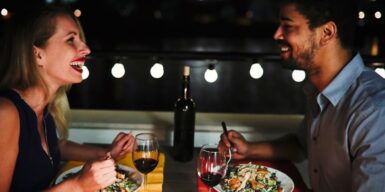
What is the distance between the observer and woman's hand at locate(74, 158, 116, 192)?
134 cm

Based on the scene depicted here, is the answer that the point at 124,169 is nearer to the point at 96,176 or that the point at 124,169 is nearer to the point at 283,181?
the point at 96,176

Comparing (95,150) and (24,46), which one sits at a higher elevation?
(24,46)

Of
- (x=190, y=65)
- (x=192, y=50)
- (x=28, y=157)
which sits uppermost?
(x=28, y=157)

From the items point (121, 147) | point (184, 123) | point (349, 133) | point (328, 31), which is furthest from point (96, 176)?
point (328, 31)

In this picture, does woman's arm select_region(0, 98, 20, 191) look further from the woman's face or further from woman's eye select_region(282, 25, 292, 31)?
woman's eye select_region(282, 25, 292, 31)

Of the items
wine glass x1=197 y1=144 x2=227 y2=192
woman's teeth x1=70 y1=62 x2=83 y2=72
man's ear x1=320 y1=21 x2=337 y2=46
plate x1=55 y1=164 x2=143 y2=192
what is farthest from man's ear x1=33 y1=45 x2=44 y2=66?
man's ear x1=320 y1=21 x2=337 y2=46

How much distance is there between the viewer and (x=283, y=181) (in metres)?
1.58

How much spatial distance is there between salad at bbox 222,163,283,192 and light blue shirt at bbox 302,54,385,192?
18cm

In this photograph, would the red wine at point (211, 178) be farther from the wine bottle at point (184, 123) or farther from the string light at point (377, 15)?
the string light at point (377, 15)

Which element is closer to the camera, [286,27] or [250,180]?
[250,180]

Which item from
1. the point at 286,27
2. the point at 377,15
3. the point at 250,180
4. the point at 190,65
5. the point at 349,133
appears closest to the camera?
the point at 349,133

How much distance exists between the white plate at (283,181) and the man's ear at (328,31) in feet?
1.56

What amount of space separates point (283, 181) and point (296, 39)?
49 centimetres

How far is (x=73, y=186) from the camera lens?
1.36 metres
